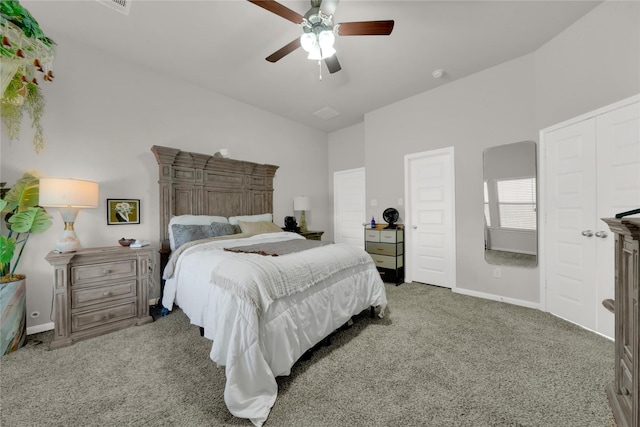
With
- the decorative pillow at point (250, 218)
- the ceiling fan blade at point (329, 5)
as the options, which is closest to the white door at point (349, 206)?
the decorative pillow at point (250, 218)

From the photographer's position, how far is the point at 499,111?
119 inches

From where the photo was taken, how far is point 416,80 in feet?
10.9

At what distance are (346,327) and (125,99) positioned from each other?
3597 millimetres

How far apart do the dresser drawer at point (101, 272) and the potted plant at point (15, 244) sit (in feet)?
1.39

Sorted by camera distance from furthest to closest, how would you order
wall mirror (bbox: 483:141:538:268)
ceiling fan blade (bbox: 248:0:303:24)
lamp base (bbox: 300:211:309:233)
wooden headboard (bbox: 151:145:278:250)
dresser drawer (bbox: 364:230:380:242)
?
1. lamp base (bbox: 300:211:309:233)
2. dresser drawer (bbox: 364:230:380:242)
3. wooden headboard (bbox: 151:145:278:250)
4. wall mirror (bbox: 483:141:538:268)
5. ceiling fan blade (bbox: 248:0:303:24)

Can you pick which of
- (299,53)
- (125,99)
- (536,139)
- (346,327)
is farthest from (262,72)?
(536,139)

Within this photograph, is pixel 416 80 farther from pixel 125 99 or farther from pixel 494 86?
pixel 125 99

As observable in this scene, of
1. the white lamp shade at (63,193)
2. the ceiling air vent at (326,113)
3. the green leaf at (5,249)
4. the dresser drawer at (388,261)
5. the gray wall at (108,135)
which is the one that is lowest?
the dresser drawer at (388,261)

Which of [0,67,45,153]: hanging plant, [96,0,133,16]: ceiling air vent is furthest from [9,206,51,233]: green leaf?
[96,0,133,16]: ceiling air vent

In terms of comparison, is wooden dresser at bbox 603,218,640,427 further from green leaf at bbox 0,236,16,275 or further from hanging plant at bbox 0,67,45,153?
hanging plant at bbox 0,67,45,153

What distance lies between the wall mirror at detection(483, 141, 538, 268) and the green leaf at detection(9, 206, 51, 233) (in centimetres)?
485

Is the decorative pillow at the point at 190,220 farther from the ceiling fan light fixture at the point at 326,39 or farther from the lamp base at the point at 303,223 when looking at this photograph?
the ceiling fan light fixture at the point at 326,39

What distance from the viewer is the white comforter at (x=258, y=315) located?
1.34m

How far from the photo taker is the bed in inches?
54.4
